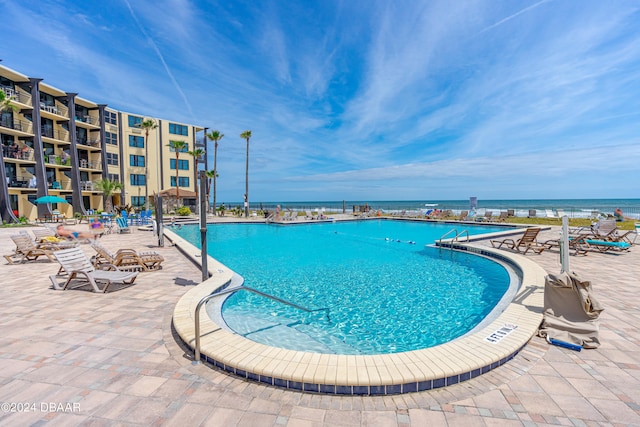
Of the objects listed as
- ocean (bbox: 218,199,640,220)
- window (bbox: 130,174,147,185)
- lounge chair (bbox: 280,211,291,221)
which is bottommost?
lounge chair (bbox: 280,211,291,221)

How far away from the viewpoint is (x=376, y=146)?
38438 mm

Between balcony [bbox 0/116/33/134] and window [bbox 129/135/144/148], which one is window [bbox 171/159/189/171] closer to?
window [bbox 129/135/144/148]

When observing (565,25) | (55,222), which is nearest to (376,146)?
(565,25)

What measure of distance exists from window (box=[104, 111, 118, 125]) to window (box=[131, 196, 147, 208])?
7.72 metres

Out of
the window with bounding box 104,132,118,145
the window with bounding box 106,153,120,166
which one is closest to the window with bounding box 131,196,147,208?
the window with bounding box 106,153,120,166

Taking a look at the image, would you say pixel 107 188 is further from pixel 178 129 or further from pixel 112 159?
pixel 178 129

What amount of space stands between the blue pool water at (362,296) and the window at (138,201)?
25004 mm

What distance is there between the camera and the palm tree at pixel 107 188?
90.0 ft

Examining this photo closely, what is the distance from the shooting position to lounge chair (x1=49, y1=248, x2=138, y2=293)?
575cm

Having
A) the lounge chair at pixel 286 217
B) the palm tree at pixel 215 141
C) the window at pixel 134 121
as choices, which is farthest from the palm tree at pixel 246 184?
the window at pixel 134 121

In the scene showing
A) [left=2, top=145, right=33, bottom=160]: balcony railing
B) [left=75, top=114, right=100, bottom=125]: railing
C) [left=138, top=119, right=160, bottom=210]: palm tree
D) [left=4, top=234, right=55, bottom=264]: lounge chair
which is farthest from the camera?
[left=138, top=119, right=160, bottom=210]: palm tree

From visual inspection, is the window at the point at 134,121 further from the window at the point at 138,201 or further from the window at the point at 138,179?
the window at the point at 138,201

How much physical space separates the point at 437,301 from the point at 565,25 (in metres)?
9.71

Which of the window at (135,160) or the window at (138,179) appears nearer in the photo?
the window at (135,160)
